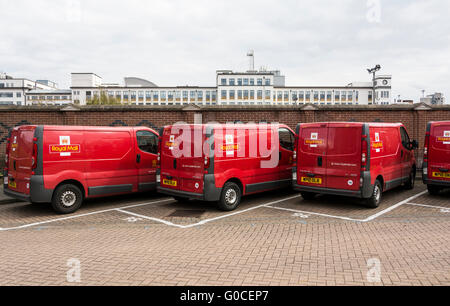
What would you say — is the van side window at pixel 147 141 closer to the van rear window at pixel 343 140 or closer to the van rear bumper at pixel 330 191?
the van rear bumper at pixel 330 191

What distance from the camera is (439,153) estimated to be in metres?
9.67

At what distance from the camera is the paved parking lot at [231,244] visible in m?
4.43

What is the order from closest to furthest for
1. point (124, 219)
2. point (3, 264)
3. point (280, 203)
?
point (3, 264) → point (124, 219) → point (280, 203)

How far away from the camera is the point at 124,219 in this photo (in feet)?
25.3

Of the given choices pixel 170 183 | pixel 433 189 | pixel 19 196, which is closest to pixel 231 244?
pixel 170 183

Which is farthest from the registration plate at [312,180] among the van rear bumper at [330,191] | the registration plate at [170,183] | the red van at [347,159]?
the registration plate at [170,183]

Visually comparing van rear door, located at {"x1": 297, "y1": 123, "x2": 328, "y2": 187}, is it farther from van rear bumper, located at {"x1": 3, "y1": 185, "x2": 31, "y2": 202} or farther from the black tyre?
van rear bumper, located at {"x1": 3, "y1": 185, "x2": 31, "y2": 202}

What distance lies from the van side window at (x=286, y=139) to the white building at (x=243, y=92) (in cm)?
9675

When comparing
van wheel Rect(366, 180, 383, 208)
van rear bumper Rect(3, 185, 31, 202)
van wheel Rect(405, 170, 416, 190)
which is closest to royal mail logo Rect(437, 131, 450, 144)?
van wheel Rect(405, 170, 416, 190)

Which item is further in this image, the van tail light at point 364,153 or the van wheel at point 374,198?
the van wheel at point 374,198

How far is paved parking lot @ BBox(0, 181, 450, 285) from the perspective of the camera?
14.5ft
